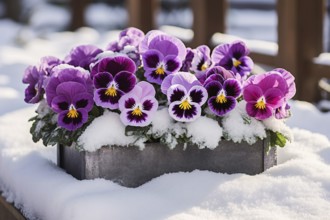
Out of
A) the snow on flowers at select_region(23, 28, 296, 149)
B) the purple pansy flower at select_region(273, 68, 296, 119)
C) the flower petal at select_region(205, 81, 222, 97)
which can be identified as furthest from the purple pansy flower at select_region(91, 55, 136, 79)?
the purple pansy flower at select_region(273, 68, 296, 119)

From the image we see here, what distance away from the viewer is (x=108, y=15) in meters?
17.4

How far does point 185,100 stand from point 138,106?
13 cm

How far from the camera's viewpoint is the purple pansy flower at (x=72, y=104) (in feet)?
7.57

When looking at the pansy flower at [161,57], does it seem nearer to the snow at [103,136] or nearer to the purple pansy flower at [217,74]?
the purple pansy flower at [217,74]

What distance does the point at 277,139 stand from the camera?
7.98ft

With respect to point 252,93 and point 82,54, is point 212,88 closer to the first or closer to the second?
point 252,93

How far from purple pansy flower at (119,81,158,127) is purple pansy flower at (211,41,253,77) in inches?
14.4

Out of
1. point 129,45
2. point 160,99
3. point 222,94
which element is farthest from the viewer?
point 129,45

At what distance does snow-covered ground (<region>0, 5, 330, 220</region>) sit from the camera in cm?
207

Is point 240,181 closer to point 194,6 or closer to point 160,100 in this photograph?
point 160,100

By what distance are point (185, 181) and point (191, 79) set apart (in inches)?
11.5

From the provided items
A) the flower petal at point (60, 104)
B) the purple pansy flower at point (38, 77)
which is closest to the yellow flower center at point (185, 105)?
the flower petal at point (60, 104)

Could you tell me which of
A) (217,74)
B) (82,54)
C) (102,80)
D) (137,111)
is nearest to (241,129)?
(217,74)

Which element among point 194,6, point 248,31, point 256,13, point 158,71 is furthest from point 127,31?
point 256,13
